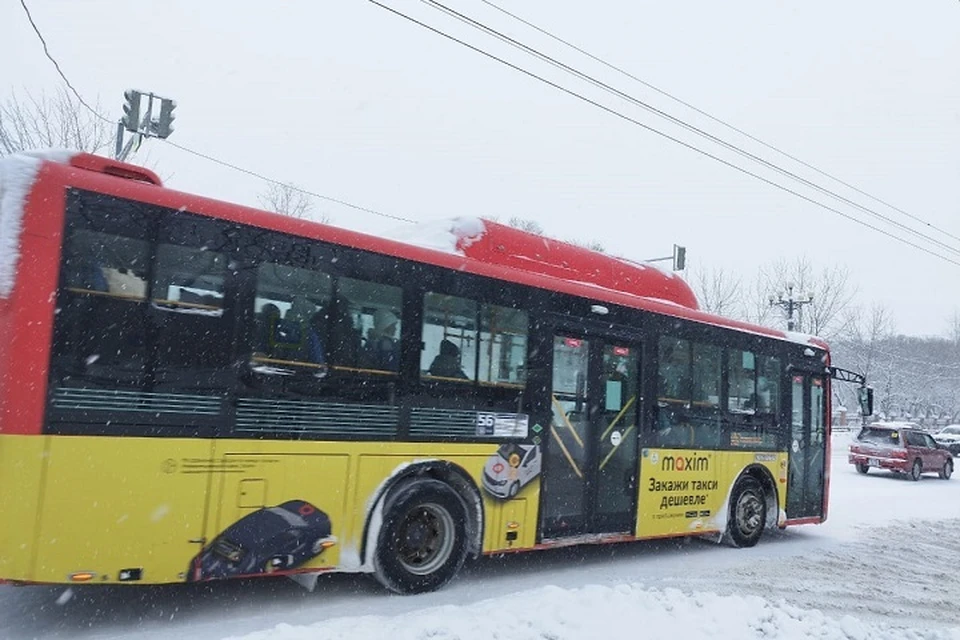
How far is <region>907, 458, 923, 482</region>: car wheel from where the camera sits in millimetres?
24766

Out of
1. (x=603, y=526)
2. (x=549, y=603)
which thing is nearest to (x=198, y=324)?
(x=549, y=603)

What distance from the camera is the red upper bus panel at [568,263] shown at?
328 inches

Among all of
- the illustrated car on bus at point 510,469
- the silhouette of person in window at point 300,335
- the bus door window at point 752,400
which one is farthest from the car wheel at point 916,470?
the silhouette of person in window at point 300,335

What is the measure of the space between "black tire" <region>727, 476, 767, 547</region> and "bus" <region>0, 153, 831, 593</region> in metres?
0.83

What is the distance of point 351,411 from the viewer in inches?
261

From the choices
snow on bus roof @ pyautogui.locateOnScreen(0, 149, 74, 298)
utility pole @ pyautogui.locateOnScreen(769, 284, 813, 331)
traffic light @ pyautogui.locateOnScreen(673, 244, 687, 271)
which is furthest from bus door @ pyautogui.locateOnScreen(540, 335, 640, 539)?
utility pole @ pyautogui.locateOnScreen(769, 284, 813, 331)

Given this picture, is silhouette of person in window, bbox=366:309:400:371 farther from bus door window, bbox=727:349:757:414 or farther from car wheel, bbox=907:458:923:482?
car wheel, bbox=907:458:923:482

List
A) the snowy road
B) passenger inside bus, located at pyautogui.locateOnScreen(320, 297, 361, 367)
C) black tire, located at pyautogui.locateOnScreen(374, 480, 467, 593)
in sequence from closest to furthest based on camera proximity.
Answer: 1. the snowy road
2. passenger inside bus, located at pyautogui.locateOnScreen(320, 297, 361, 367)
3. black tire, located at pyautogui.locateOnScreen(374, 480, 467, 593)

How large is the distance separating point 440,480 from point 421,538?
1.78 feet

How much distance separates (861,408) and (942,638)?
21.0ft

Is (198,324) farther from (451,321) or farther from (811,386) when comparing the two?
(811,386)

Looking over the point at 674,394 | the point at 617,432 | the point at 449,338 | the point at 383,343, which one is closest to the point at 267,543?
the point at 383,343

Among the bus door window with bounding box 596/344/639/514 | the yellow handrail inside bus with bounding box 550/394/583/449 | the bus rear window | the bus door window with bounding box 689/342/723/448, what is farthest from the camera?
the bus rear window

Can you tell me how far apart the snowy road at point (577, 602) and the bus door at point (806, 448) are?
117 centimetres
